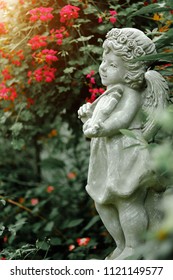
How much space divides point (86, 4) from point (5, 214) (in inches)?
80.7

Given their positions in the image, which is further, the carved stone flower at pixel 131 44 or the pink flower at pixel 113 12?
the pink flower at pixel 113 12

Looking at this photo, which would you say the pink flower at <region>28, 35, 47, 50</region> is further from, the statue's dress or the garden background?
the statue's dress

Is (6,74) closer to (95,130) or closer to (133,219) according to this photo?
(95,130)

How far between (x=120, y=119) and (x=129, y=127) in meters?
0.08

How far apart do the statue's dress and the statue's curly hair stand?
131 mm

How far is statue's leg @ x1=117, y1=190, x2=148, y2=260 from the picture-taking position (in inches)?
99.3

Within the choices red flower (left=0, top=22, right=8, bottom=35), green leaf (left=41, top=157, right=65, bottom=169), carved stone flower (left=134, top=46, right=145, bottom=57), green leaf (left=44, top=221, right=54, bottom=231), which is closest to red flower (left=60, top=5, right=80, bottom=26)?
red flower (left=0, top=22, right=8, bottom=35)

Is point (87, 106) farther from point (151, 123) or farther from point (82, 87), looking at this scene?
point (82, 87)

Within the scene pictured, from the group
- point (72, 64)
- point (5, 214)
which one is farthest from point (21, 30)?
point (5, 214)

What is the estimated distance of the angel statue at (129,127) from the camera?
2.47 meters

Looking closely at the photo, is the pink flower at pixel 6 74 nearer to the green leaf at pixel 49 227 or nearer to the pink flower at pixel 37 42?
the pink flower at pixel 37 42

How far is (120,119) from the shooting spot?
2479mm

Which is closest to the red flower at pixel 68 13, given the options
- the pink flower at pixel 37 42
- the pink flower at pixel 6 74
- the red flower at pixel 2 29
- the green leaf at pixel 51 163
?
the pink flower at pixel 37 42

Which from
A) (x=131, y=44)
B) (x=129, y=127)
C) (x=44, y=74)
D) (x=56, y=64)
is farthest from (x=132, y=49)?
(x=56, y=64)
